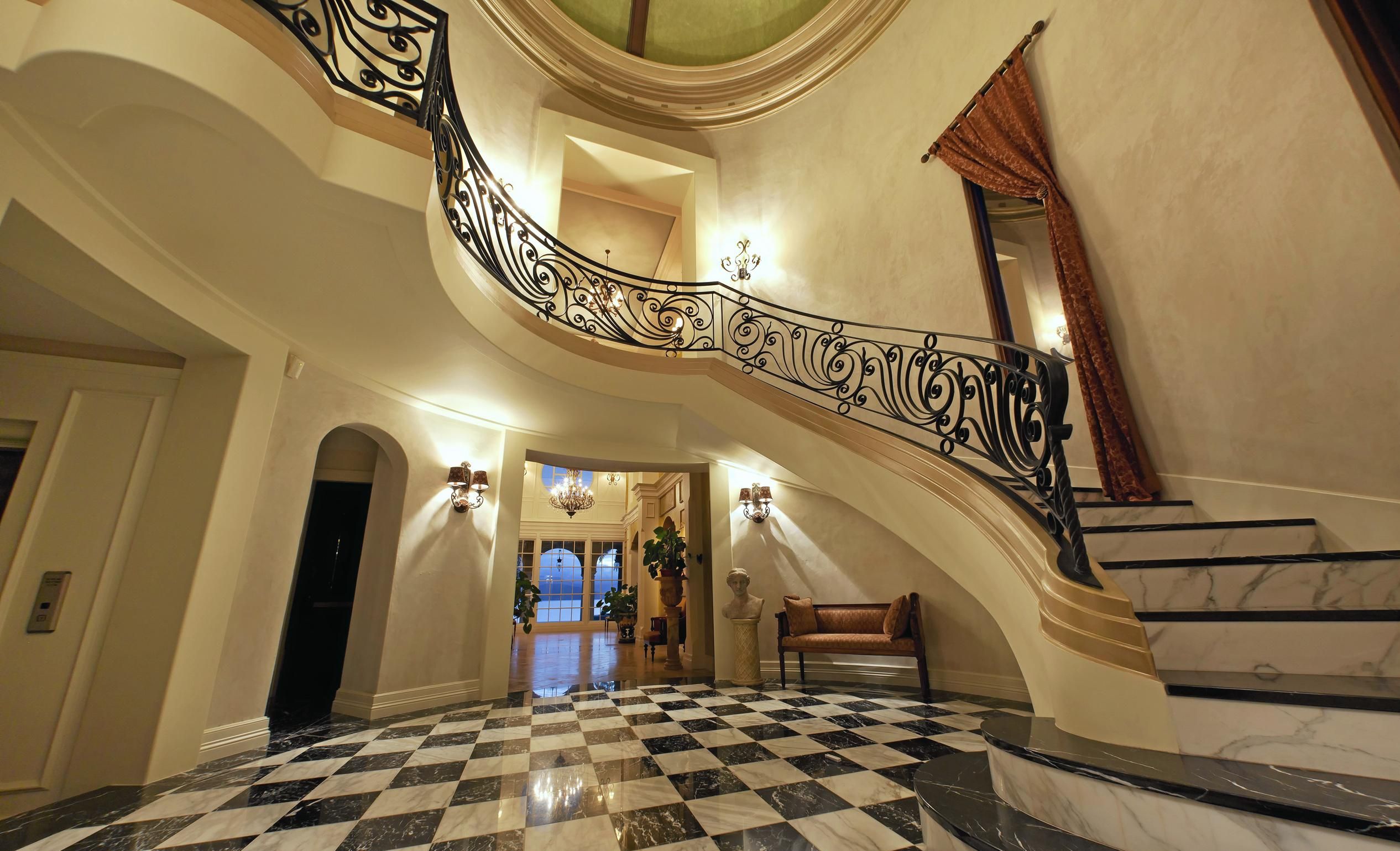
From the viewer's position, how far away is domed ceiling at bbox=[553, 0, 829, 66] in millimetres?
7352

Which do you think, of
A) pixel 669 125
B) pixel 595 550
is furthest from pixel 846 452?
pixel 595 550

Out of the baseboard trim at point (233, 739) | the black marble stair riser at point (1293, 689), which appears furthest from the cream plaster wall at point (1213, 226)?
the baseboard trim at point (233, 739)

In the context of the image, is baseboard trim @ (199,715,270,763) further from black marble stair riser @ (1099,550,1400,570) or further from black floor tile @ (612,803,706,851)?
black marble stair riser @ (1099,550,1400,570)

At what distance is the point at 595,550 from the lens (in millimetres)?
14195

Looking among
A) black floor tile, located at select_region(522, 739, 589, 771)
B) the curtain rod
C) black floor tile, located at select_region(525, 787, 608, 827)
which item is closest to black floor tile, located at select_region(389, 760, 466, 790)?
black floor tile, located at select_region(522, 739, 589, 771)

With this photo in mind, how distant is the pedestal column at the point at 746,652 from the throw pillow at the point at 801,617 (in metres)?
0.37

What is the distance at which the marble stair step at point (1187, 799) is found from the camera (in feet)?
3.18

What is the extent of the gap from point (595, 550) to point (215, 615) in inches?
442

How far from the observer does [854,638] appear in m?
5.01

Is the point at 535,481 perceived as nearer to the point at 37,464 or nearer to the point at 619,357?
the point at 619,357

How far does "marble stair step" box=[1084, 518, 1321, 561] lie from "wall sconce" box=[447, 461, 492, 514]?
15.2 feet

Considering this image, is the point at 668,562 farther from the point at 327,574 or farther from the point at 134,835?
the point at 134,835

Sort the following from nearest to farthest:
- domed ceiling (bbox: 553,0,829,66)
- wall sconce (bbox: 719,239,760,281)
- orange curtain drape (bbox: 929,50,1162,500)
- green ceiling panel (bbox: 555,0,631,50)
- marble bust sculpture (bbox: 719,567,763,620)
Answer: orange curtain drape (bbox: 929,50,1162,500) < marble bust sculpture (bbox: 719,567,763,620) < wall sconce (bbox: 719,239,760,281) < green ceiling panel (bbox: 555,0,631,50) < domed ceiling (bbox: 553,0,829,66)

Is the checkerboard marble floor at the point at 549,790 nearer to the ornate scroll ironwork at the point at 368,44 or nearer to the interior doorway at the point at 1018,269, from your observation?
the interior doorway at the point at 1018,269
